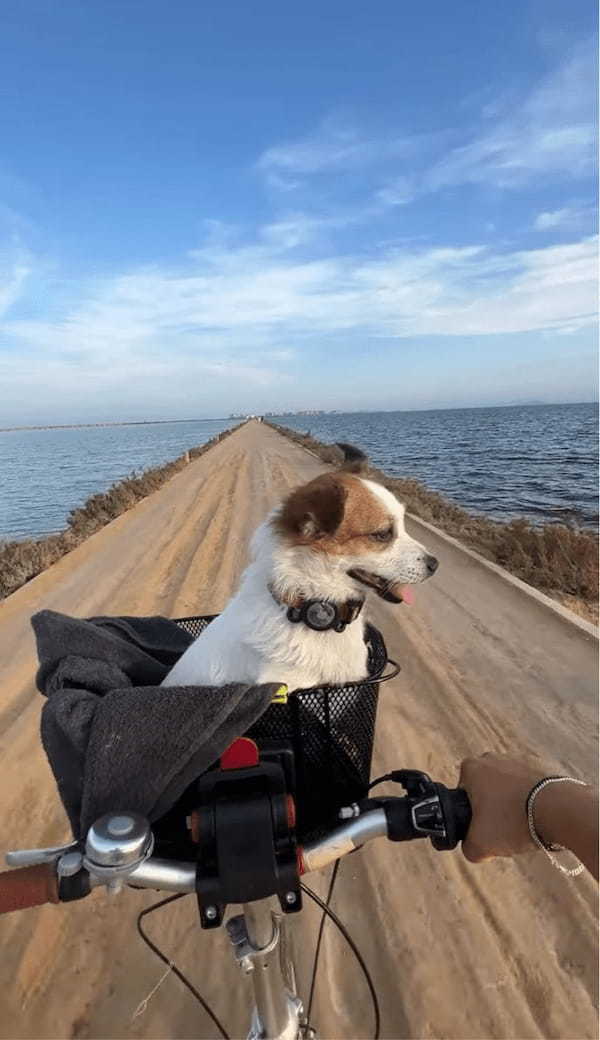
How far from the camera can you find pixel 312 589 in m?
2.16

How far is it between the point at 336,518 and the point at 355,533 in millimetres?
186

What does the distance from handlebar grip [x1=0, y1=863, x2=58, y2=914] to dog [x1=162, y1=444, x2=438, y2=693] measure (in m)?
0.81

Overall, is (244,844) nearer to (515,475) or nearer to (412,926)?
(412,926)

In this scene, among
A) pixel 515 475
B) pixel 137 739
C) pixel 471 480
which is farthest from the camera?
pixel 515 475

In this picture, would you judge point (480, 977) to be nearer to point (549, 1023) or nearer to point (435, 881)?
point (549, 1023)

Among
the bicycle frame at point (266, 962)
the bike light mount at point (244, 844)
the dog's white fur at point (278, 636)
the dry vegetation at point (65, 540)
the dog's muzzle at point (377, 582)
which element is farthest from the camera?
the dry vegetation at point (65, 540)

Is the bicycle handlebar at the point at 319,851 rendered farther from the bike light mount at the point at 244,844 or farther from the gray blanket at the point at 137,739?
the gray blanket at the point at 137,739

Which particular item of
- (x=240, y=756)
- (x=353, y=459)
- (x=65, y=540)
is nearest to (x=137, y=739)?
(x=240, y=756)

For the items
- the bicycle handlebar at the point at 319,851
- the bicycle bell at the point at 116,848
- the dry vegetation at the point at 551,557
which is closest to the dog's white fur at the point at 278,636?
the bicycle handlebar at the point at 319,851

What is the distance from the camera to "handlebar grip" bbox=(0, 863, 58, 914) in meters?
1.00

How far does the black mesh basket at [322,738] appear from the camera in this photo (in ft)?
5.01

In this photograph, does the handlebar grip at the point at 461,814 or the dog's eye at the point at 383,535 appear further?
the dog's eye at the point at 383,535

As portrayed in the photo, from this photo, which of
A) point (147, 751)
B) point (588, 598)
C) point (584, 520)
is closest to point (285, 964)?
point (147, 751)

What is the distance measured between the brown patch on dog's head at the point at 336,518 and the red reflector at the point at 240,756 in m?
1.19
